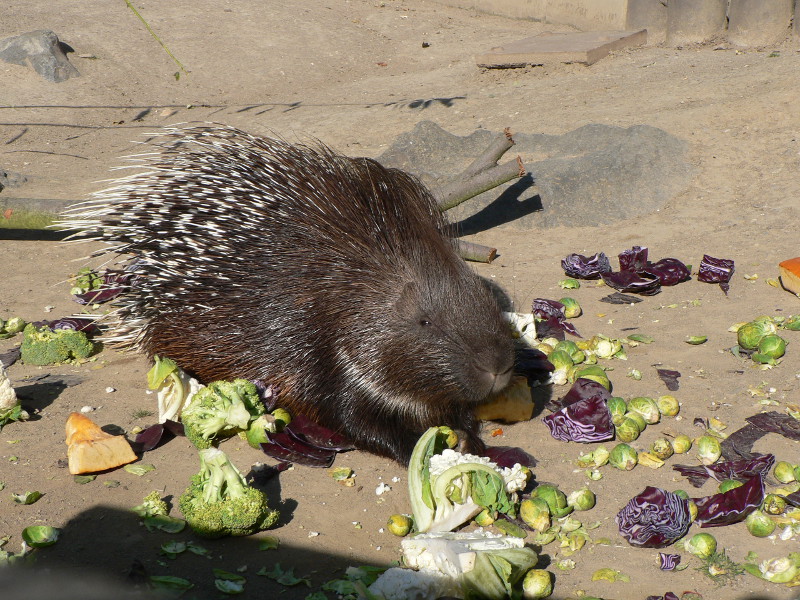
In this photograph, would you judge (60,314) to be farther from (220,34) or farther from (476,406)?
(220,34)

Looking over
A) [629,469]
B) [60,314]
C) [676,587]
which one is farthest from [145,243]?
[676,587]

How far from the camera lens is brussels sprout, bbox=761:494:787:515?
2.89 meters

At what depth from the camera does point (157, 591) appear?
100 inches

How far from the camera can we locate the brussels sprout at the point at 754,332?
402 centimetres

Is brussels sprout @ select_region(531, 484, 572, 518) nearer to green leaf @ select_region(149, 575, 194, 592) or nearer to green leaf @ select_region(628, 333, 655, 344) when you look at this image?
green leaf @ select_region(149, 575, 194, 592)

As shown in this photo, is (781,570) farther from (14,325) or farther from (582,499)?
(14,325)

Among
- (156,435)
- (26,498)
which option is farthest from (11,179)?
(26,498)

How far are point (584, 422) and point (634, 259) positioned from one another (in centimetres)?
195

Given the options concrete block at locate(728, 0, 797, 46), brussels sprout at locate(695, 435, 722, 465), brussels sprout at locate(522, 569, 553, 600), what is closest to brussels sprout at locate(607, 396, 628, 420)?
brussels sprout at locate(695, 435, 722, 465)

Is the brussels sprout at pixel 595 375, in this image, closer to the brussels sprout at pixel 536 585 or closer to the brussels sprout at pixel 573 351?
→ the brussels sprout at pixel 573 351

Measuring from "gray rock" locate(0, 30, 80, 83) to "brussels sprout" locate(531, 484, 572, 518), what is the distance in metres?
9.70

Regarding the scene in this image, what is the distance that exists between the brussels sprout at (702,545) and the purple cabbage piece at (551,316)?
1.75 meters

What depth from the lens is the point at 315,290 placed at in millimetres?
3527

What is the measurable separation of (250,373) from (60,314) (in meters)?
1.68
